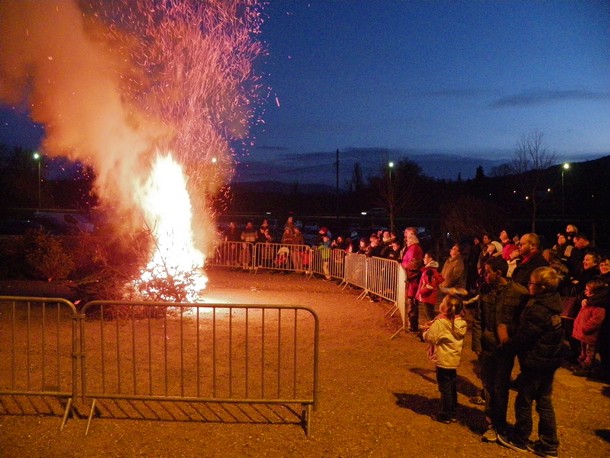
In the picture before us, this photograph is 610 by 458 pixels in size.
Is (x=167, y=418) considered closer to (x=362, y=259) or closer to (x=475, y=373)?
(x=475, y=373)

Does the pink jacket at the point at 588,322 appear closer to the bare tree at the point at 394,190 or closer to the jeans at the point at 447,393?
the jeans at the point at 447,393

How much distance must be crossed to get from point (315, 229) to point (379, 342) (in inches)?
1111

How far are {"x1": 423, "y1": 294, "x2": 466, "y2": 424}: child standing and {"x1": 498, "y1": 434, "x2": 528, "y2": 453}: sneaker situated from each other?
2.03ft

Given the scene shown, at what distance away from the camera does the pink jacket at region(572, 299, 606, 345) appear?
24.8 ft

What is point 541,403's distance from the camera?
5.29 metres

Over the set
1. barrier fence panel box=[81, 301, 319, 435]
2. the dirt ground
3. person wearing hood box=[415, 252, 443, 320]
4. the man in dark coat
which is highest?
the man in dark coat

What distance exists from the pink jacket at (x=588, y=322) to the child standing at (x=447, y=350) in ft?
8.72

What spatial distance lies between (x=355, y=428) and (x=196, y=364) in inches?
106

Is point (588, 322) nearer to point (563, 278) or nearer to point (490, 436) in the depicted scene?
point (563, 278)

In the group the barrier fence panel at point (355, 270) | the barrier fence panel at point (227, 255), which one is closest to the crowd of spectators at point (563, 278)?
the barrier fence panel at point (355, 270)

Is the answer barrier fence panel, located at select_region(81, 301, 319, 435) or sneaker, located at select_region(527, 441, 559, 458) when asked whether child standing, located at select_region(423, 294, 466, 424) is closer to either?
sneaker, located at select_region(527, 441, 559, 458)

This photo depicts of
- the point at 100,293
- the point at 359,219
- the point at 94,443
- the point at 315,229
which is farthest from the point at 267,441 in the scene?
the point at 359,219

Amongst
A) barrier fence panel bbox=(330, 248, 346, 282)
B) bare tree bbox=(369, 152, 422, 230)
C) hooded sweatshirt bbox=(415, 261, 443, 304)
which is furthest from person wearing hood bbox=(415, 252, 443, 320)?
bare tree bbox=(369, 152, 422, 230)

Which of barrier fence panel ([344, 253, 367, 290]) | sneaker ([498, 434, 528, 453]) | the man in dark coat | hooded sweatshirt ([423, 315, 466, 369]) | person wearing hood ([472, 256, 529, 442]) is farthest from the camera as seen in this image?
barrier fence panel ([344, 253, 367, 290])
